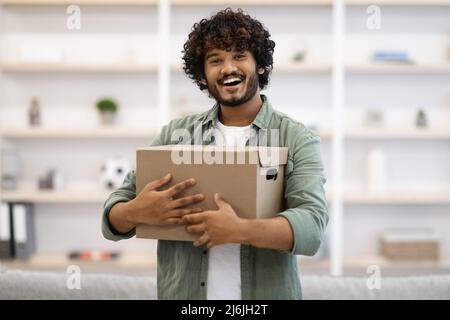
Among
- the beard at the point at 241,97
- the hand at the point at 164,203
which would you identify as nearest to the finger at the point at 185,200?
the hand at the point at 164,203

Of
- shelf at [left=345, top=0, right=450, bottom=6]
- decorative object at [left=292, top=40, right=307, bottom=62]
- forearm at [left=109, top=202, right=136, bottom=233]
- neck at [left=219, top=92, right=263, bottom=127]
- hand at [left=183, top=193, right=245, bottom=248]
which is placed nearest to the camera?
hand at [left=183, top=193, right=245, bottom=248]

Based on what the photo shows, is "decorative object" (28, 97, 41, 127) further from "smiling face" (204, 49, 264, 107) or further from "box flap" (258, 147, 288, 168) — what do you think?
"box flap" (258, 147, 288, 168)

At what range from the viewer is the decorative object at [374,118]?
12.5 ft

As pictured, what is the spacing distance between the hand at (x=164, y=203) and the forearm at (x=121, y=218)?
5 centimetres

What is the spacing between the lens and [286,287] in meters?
1.47

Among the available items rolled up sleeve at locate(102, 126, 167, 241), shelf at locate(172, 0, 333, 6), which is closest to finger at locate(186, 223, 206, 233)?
rolled up sleeve at locate(102, 126, 167, 241)

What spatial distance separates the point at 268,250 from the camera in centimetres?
147

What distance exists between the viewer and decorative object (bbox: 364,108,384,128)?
3.80 m

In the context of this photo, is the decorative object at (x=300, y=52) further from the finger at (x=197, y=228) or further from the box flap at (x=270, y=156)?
the finger at (x=197, y=228)

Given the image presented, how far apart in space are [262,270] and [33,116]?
Answer: 2741 mm

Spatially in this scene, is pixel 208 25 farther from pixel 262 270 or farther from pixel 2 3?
pixel 2 3

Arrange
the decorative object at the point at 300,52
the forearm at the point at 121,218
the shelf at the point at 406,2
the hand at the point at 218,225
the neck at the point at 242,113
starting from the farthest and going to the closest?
1. the decorative object at the point at 300,52
2. the shelf at the point at 406,2
3. the neck at the point at 242,113
4. the forearm at the point at 121,218
5. the hand at the point at 218,225

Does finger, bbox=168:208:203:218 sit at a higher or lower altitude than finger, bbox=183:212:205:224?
higher
